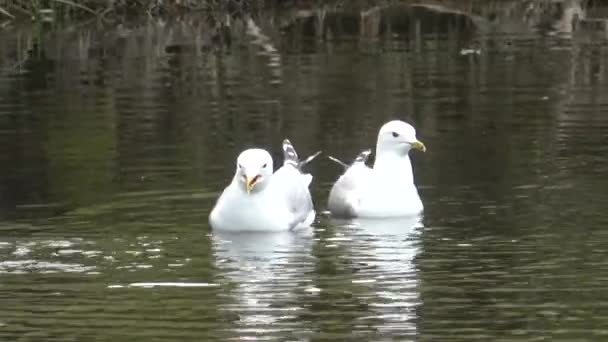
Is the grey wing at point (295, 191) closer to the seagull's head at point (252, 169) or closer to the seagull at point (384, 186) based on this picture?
the seagull at point (384, 186)

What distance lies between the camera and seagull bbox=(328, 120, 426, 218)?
49.6ft

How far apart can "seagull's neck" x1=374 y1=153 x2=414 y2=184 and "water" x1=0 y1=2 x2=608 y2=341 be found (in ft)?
1.06

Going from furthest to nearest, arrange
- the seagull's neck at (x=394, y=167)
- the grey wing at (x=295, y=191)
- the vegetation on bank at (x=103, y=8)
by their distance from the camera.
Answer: the vegetation on bank at (x=103, y=8)
the seagull's neck at (x=394, y=167)
the grey wing at (x=295, y=191)

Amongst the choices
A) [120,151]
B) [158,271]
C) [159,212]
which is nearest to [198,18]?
[120,151]

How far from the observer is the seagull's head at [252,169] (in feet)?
46.8

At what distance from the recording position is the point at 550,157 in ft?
57.2

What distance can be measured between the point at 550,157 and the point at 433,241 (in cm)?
391

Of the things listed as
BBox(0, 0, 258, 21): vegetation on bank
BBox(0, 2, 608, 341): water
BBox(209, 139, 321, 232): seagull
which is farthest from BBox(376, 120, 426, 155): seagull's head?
BBox(0, 0, 258, 21): vegetation on bank

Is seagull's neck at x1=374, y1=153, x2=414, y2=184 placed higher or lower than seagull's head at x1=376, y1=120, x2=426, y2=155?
lower

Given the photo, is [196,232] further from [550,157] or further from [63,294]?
[550,157]

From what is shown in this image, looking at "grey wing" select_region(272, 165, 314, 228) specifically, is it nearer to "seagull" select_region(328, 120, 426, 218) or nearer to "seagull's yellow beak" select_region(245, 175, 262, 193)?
"seagull" select_region(328, 120, 426, 218)

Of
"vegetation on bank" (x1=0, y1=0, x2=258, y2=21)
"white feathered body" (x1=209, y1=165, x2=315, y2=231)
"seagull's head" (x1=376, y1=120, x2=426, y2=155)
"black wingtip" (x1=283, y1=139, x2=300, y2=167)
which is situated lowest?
"white feathered body" (x1=209, y1=165, x2=315, y2=231)

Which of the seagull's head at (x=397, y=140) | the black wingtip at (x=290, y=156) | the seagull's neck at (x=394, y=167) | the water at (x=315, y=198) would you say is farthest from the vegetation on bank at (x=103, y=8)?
the seagull's neck at (x=394, y=167)

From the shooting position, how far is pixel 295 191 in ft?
49.0
